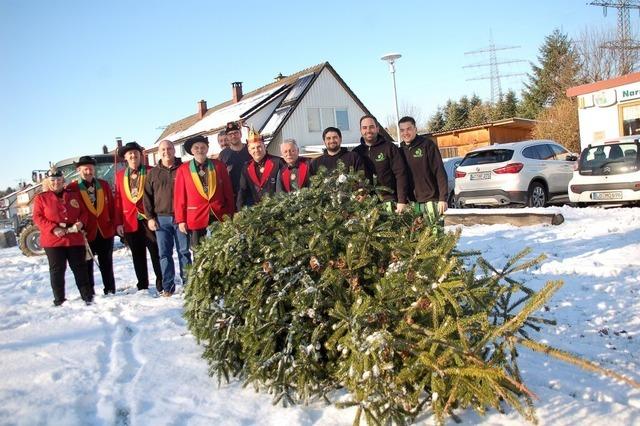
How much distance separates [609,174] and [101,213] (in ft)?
32.9

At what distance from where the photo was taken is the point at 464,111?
48.7 metres

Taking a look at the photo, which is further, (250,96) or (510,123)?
(250,96)

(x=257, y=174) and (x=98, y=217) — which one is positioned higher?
(x=257, y=174)

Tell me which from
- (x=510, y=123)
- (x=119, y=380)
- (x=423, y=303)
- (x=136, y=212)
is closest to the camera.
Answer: (x=423, y=303)

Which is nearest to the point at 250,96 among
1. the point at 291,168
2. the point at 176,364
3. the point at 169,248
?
the point at 169,248

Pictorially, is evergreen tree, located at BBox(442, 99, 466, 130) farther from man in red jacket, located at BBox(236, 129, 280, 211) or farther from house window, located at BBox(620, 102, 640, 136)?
man in red jacket, located at BBox(236, 129, 280, 211)

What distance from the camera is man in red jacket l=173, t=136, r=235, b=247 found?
5.71 metres

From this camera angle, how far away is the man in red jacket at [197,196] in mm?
5707

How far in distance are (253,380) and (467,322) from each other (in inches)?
53.7

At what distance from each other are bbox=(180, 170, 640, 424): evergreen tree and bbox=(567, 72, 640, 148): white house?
1717 cm

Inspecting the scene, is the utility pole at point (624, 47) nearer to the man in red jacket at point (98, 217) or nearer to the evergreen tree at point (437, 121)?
the evergreen tree at point (437, 121)

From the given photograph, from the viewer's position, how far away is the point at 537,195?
485 inches

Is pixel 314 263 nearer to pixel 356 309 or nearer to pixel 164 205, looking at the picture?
pixel 356 309

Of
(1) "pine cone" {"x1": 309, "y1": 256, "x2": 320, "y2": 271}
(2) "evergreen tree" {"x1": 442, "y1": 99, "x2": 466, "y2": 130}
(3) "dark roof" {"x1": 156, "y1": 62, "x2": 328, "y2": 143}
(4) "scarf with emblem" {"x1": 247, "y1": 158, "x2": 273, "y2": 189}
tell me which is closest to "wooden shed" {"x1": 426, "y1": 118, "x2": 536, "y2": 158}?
(3) "dark roof" {"x1": 156, "y1": 62, "x2": 328, "y2": 143}
